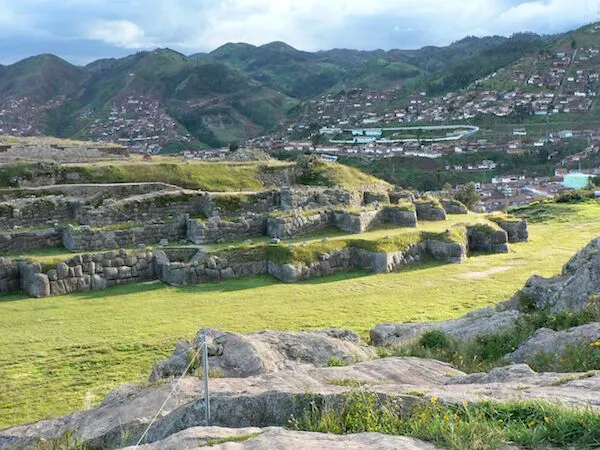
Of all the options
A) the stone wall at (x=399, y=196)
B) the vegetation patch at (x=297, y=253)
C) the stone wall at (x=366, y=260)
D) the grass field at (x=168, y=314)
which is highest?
the stone wall at (x=399, y=196)

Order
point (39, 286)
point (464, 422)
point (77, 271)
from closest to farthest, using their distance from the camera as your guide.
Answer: point (464, 422)
point (39, 286)
point (77, 271)

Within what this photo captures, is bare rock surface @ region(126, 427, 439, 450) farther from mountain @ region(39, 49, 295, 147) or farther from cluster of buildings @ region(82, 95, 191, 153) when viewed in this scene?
mountain @ region(39, 49, 295, 147)

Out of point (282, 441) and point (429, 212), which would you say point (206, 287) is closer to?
point (429, 212)

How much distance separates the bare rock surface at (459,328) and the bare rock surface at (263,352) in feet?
3.89

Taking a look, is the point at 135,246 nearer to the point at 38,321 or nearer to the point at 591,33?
the point at 38,321

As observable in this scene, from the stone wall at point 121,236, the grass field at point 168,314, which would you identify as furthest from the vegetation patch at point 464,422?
the stone wall at point 121,236

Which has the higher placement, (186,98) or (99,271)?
(186,98)

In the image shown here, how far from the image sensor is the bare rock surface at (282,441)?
14.6 ft

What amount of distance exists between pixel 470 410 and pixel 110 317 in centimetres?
1157

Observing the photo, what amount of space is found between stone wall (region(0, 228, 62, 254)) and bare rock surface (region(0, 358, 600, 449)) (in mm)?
13258

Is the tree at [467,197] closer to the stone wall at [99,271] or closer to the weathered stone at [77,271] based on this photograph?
the stone wall at [99,271]

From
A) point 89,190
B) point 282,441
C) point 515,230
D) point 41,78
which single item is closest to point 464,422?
point 282,441

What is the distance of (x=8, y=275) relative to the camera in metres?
17.0

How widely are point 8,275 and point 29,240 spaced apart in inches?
115
